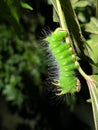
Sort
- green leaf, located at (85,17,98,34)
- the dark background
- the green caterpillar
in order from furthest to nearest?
the dark background
green leaf, located at (85,17,98,34)
the green caterpillar

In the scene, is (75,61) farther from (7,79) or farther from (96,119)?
(7,79)

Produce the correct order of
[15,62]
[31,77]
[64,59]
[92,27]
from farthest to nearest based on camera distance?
[31,77]
[15,62]
[92,27]
[64,59]

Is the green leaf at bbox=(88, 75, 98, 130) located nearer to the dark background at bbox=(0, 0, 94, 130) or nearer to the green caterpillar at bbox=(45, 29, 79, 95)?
the green caterpillar at bbox=(45, 29, 79, 95)

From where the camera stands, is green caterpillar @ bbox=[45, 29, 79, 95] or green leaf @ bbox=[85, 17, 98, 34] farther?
green leaf @ bbox=[85, 17, 98, 34]

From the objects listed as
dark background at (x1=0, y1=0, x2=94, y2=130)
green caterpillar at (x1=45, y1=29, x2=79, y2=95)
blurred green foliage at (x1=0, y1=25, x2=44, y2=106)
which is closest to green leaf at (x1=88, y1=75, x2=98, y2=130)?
green caterpillar at (x1=45, y1=29, x2=79, y2=95)

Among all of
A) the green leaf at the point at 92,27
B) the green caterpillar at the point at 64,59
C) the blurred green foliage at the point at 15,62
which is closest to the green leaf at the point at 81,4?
the green leaf at the point at 92,27

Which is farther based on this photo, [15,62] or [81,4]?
[15,62]

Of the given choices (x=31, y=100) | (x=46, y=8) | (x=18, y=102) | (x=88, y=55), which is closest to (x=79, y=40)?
(x=88, y=55)

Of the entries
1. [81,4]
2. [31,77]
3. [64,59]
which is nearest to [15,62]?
[31,77]

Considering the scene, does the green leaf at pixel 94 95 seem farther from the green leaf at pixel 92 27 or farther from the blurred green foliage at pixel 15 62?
the blurred green foliage at pixel 15 62

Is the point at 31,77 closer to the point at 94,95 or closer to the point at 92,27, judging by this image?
the point at 92,27
